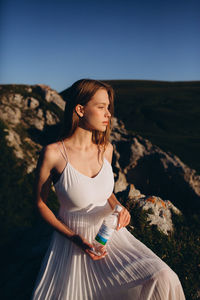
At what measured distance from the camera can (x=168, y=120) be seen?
59188 millimetres

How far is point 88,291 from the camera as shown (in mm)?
2949

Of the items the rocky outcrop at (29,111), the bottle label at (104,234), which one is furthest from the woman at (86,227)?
the rocky outcrop at (29,111)

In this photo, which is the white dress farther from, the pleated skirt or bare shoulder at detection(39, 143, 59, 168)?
bare shoulder at detection(39, 143, 59, 168)

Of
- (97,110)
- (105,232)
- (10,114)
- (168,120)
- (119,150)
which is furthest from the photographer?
(168,120)

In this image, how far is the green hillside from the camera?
125 feet

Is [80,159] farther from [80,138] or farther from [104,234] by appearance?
[104,234]

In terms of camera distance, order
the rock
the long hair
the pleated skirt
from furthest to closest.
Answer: the rock < the long hair < the pleated skirt

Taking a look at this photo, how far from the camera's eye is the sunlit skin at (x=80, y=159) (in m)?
3.27

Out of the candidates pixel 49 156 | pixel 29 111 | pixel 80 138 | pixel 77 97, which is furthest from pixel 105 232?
pixel 29 111

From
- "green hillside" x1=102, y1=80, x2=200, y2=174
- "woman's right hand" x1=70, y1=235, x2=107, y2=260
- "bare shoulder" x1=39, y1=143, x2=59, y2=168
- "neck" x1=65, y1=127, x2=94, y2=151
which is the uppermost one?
"neck" x1=65, y1=127, x2=94, y2=151

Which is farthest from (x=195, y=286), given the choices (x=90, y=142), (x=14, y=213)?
(x=14, y=213)

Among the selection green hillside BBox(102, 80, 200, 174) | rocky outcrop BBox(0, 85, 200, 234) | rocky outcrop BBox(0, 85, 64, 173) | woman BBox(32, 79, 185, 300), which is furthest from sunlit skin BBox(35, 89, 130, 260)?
green hillside BBox(102, 80, 200, 174)

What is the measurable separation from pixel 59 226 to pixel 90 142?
1.42m

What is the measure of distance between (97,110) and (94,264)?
2.05 m
